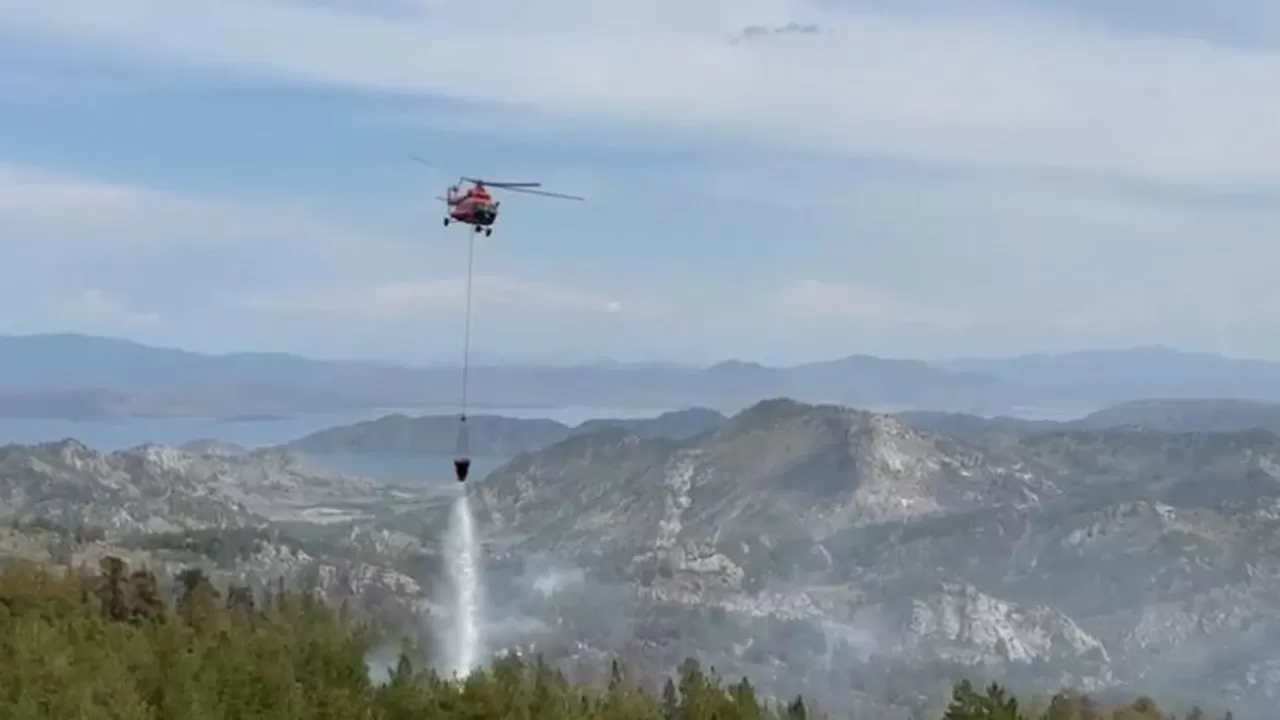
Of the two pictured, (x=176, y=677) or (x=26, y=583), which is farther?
(x=26, y=583)

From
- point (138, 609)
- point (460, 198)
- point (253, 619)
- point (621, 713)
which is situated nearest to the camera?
point (460, 198)

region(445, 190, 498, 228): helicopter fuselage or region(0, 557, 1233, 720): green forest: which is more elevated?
region(445, 190, 498, 228): helicopter fuselage

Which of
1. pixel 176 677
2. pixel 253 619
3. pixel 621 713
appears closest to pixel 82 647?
pixel 176 677

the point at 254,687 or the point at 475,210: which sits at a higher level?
the point at 475,210

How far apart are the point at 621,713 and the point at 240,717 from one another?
2695 centimetres

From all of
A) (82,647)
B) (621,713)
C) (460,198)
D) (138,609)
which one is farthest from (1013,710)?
(138,609)

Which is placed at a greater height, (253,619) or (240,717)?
(240,717)

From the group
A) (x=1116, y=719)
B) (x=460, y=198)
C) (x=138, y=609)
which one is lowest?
(x=1116, y=719)

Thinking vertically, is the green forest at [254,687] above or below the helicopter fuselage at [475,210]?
below

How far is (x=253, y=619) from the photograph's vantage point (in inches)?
6181

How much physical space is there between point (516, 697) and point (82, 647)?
20.9 metres

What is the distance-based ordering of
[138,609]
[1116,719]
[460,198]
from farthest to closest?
[1116,719]
[138,609]
[460,198]

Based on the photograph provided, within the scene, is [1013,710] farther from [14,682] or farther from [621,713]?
[14,682]

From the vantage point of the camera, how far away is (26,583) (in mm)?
133375
